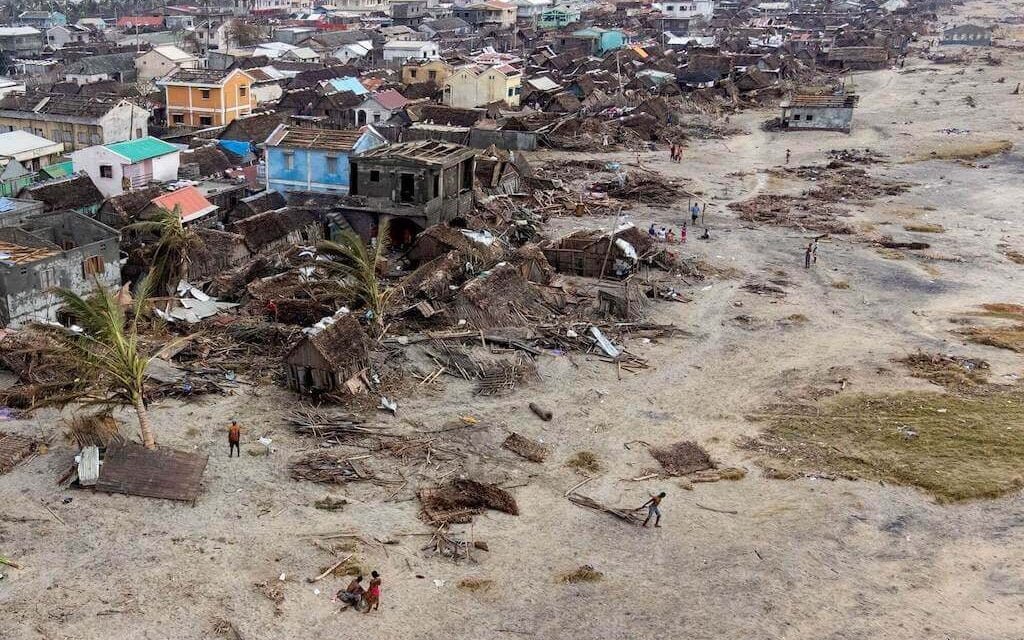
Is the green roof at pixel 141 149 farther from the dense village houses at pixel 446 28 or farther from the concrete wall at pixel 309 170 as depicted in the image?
the dense village houses at pixel 446 28

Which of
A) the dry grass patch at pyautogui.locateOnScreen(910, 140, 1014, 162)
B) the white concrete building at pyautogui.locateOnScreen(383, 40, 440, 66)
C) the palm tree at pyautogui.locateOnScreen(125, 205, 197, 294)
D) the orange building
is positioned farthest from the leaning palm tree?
the white concrete building at pyautogui.locateOnScreen(383, 40, 440, 66)

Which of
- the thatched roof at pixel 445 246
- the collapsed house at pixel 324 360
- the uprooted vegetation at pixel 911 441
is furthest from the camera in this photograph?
the thatched roof at pixel 445 246

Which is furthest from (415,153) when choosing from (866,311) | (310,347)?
(866,311)

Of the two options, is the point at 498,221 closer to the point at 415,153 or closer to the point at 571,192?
the point at 415,153

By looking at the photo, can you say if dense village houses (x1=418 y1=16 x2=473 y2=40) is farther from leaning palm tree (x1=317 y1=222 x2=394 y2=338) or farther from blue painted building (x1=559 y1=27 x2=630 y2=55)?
leaning palm tree (x1=317 y1=222 x2=394 y2=338)

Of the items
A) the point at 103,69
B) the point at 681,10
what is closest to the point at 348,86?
the point at 103,69

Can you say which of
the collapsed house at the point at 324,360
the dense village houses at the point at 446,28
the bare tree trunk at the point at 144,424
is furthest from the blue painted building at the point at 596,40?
the bare tree trunk at the point at 144,424
